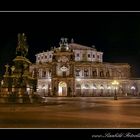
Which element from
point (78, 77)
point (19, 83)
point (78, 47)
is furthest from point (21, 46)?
point (78, 47)

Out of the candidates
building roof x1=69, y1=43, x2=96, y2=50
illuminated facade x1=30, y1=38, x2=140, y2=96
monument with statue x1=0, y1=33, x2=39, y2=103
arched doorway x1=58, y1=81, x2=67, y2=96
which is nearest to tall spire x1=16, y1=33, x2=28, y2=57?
monument with statue x1=0, y1=33, x2=39, y2=103

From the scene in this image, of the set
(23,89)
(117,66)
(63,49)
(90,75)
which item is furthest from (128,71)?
(23,89)

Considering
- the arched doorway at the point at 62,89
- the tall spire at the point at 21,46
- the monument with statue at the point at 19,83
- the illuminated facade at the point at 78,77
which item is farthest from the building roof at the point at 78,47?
the tall spire at the point at 21,46

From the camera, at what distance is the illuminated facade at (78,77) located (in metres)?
75.1

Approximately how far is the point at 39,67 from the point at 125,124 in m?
72.1

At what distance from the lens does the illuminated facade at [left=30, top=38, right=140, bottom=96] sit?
7512 centimetres

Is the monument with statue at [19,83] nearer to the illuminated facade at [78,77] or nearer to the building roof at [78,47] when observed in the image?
the illuminated facade at [78,77]

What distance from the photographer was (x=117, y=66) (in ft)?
279

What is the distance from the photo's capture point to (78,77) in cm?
7906

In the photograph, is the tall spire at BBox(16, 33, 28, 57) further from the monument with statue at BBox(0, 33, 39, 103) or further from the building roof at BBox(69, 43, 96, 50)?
the building roof at BBox(69, 43, 96, 50)

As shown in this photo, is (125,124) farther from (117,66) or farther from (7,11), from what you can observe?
(117,66)
